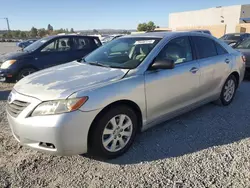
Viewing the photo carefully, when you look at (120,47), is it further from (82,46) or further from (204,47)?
(82,46)

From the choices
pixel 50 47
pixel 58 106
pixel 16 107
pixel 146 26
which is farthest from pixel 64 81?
pixel 146 26

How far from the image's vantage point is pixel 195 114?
174 inches

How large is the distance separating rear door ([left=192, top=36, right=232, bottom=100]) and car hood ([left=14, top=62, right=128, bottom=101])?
1.62 metres

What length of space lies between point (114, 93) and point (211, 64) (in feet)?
7.23

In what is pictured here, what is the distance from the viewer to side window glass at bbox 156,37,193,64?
11.7 feet

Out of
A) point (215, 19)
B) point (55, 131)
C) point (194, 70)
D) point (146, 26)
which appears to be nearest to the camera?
point (55, 131)

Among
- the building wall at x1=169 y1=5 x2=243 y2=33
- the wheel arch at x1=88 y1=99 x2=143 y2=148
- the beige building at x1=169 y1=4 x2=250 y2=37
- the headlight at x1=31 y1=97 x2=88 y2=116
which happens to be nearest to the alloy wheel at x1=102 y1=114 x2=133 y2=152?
the wheel arch at x1=88 y1=99 x2=143 y2=148

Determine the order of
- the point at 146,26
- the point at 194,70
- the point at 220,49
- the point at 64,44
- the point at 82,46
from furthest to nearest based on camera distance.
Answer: the point at 146,26
the point at 82,46
the point at 64,44
the point at 220,49
the point at 194,70

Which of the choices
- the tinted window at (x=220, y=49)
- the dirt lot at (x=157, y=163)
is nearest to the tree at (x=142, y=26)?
the tinted window at (x=220, y=49)

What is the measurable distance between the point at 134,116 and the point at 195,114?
1742 millimetres

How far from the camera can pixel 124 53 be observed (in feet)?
12.2

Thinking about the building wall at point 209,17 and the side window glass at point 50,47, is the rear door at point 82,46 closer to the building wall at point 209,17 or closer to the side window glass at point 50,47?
the side window glass at point 50,47

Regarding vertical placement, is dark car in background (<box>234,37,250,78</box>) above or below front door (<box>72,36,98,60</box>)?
below

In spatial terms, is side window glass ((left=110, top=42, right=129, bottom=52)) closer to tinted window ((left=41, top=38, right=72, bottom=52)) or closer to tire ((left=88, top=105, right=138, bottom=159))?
tire ((left=88, top=105, right=138, bottom=159))
